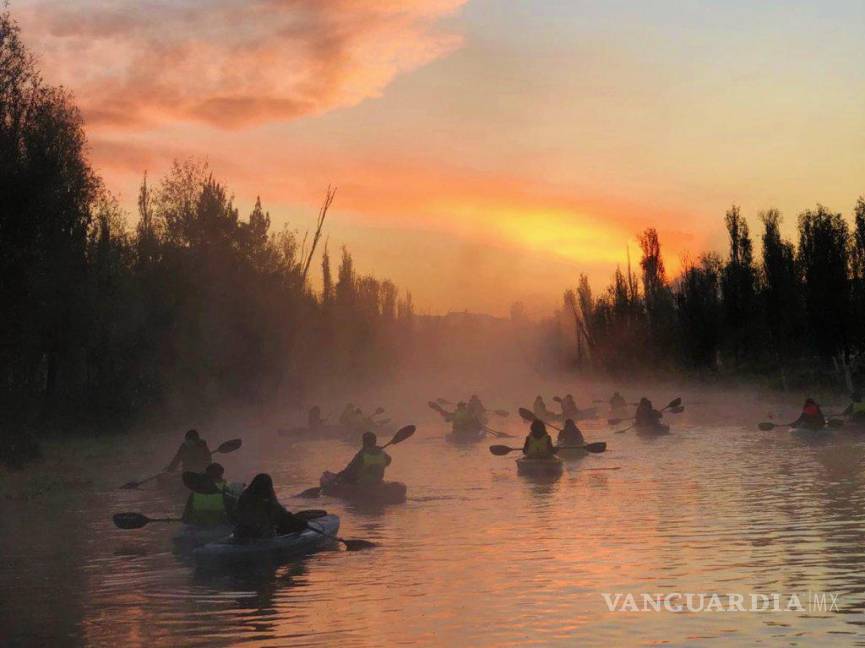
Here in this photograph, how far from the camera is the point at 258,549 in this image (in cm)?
1780

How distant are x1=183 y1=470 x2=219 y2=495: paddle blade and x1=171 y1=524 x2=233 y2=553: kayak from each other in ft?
2.08

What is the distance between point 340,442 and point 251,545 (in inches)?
1251

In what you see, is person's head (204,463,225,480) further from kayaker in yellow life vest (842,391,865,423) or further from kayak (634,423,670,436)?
kayak (634,423,670,436)

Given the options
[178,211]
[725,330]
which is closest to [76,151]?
[178,211]

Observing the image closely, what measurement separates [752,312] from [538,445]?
51243mm

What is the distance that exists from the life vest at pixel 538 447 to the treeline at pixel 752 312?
3371cm

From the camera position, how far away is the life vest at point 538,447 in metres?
31.8

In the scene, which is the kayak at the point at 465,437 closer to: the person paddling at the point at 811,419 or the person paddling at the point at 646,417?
the person paddling at the point at 646,417

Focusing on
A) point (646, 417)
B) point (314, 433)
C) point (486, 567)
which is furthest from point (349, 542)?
point (314, 433)

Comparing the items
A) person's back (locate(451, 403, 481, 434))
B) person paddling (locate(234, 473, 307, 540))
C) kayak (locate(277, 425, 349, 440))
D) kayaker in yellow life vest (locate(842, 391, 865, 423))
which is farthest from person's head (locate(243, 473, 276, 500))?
kayak (locate(277, 425, 349, 440))

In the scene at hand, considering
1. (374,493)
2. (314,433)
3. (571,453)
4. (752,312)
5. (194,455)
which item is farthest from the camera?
(752,312)

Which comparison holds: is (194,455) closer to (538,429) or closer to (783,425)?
(538,429)

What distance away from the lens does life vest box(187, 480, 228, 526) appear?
1980cm

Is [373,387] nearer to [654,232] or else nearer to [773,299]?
→ [654,232]
